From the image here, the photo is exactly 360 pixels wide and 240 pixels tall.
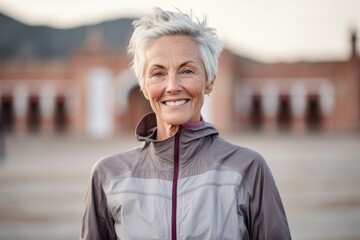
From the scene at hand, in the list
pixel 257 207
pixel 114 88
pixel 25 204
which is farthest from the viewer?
pixel 114 88

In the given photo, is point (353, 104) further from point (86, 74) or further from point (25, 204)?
point (25, 204)

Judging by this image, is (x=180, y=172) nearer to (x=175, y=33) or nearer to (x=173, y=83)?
(x=173, y=83)

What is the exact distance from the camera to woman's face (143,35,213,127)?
4.78 ft

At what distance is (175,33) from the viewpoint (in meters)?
1.45

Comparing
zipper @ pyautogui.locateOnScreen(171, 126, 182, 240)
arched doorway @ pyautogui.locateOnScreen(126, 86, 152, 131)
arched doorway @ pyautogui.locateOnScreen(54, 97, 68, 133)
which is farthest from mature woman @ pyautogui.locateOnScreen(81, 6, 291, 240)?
arched doorway @ pyautogui.locateOnScreen(54, 97, 68, 133)

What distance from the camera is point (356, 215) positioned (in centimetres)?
670

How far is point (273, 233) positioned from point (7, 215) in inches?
236

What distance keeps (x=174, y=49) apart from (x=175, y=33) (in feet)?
0.15

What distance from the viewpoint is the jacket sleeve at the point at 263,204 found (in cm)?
142

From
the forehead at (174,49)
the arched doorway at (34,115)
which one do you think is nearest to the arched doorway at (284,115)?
the arched doorway at (34,115)

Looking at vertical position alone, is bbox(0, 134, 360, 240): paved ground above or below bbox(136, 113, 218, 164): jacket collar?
below

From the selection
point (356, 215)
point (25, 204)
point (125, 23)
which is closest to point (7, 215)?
point (25, 204)

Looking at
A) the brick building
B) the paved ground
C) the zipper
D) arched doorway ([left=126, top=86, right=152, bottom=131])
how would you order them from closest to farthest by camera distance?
the zipper → the paved ground → the brick building → arched doorway ([left=126, top=86, right=152, bottom=131])

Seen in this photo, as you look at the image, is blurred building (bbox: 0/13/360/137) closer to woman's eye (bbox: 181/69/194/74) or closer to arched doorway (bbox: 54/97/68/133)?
arched doorway (bbox: 54/97/68/133)
